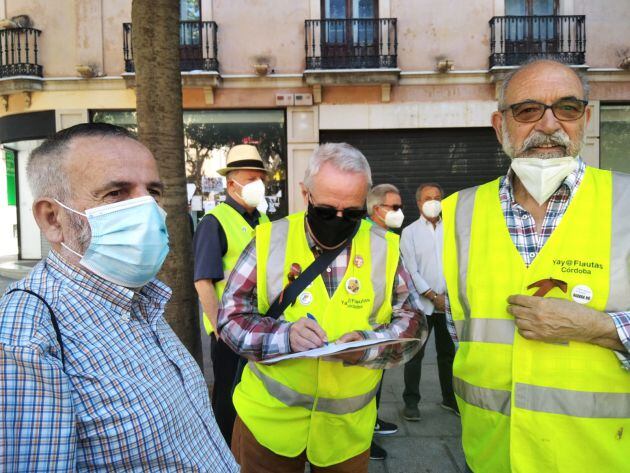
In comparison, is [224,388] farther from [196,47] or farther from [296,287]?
[196,47]

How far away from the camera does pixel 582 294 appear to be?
1663 millimetres

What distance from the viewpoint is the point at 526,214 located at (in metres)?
1.86

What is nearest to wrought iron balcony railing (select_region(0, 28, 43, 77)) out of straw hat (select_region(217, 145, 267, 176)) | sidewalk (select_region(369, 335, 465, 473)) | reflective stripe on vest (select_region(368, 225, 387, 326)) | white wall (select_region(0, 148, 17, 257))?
white wall (select_region(0, 148, 17, 257))

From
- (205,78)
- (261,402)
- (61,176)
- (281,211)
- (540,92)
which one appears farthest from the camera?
(281,211)

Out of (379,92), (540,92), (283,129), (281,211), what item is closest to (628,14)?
(379,92)

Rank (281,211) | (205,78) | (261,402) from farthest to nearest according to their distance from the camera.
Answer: (281,211) < (205,78) < (261,402)

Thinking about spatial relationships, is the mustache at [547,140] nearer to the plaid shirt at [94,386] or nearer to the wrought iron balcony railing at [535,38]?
the plaid shirt at [94,386]

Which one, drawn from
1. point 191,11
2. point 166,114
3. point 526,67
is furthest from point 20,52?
point 526,67

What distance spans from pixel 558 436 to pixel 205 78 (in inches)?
448

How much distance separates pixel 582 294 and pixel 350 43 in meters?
11.4

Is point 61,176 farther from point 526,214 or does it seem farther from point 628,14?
point 628,14

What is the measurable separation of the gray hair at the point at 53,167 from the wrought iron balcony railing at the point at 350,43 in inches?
440

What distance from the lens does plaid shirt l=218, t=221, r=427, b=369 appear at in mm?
2021

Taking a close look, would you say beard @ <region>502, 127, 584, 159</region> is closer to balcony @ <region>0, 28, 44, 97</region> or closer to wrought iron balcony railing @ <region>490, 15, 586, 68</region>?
wrought iron balcony railing @ <region>490, 15, 586, 68</region>
